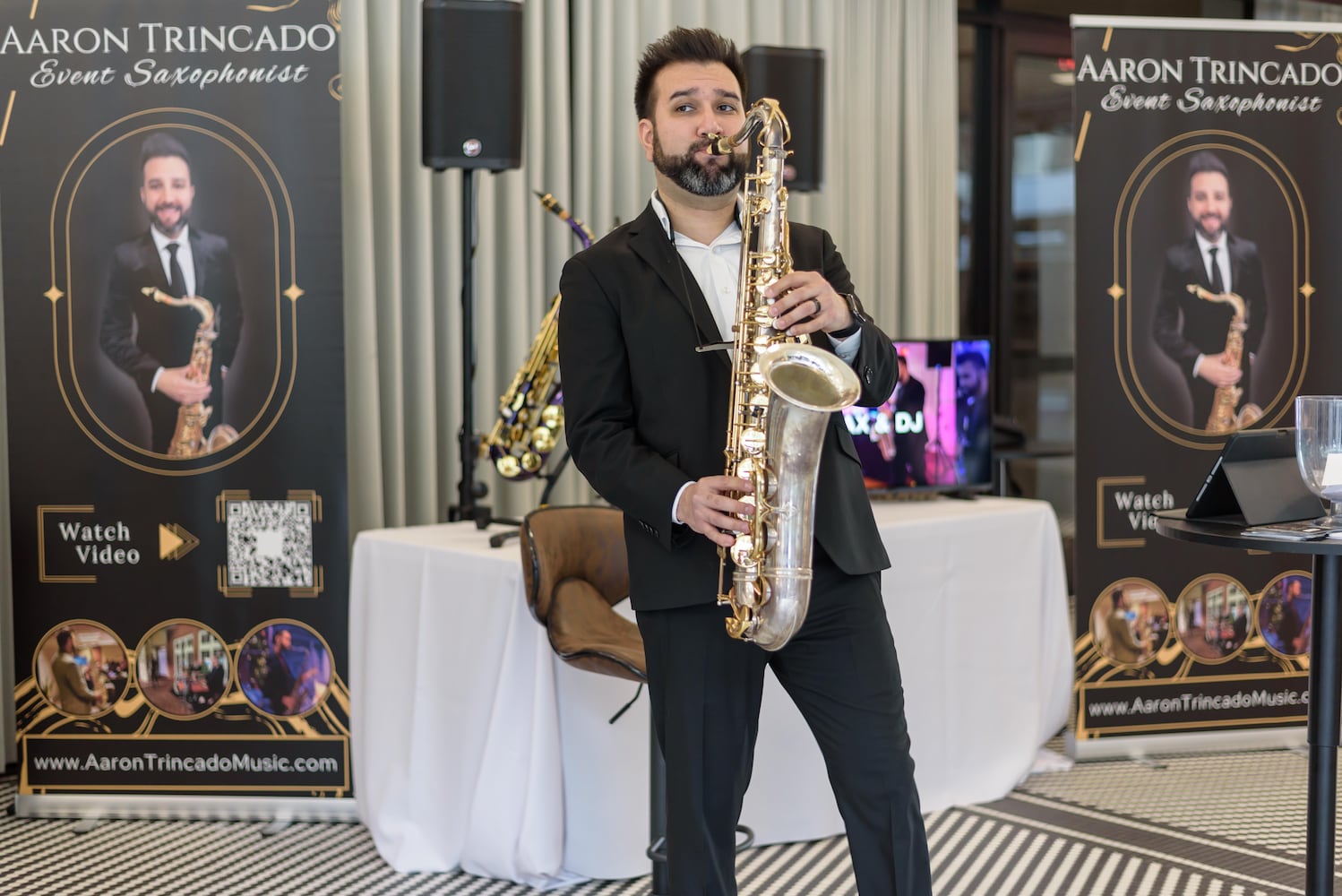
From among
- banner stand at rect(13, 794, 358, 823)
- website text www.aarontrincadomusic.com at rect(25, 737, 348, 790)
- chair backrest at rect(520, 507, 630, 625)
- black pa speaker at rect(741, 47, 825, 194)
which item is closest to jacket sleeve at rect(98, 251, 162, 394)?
website text www.aarontrincadomusic.com at rect(25, 737, 348, 790)

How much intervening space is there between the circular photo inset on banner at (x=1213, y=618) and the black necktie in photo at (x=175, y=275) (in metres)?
3.21

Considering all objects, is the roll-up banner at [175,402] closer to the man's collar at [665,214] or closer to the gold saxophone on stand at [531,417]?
the gold saxophone on stand at [531,417]

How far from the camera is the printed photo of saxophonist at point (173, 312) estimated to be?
3830mm

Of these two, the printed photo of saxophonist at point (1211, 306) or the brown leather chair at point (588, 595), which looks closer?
the brown leather chair at point (588, 595)

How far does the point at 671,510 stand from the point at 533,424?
1548mm

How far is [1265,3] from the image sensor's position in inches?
248

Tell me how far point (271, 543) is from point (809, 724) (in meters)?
2.14

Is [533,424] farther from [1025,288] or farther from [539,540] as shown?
[1025,288]

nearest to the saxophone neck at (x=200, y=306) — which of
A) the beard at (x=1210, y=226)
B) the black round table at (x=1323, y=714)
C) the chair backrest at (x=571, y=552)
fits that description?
the chair backrest at (x=571, y=552)

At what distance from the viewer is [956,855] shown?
3.61 m

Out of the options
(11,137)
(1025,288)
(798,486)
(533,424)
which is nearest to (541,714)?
(533,424)

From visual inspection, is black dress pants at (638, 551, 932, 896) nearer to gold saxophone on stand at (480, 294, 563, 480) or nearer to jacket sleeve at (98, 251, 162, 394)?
gold saxophone on stand at (480, 294, 563, 480)

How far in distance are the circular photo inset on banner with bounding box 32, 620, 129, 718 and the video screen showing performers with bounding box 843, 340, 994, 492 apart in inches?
87.3

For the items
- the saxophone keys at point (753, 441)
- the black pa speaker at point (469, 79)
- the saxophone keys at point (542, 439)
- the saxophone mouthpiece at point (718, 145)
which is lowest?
the saxophone keys at point (542, 439)
